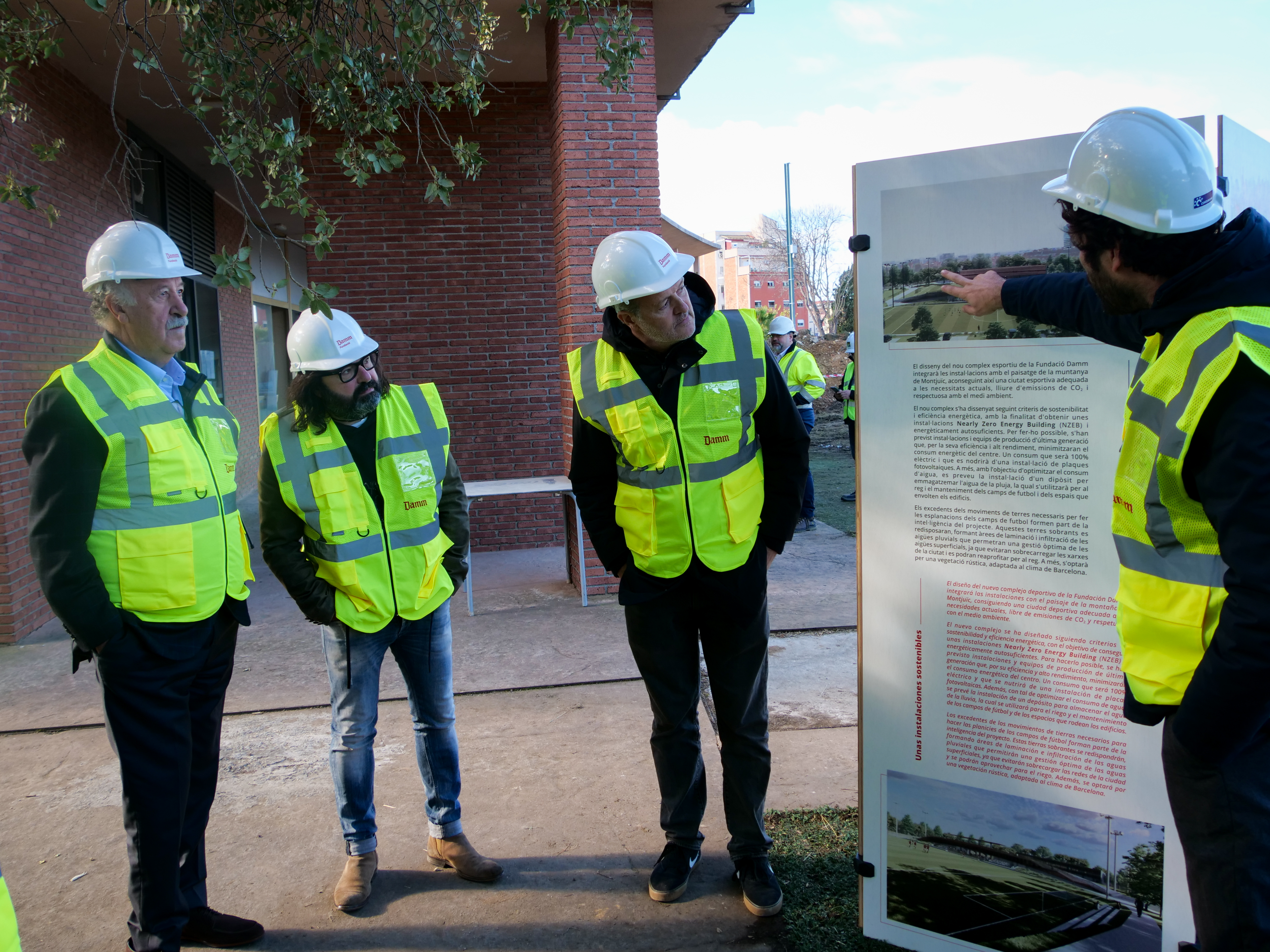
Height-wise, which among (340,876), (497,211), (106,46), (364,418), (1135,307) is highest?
(106,46)

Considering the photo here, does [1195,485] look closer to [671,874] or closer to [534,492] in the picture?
[671,874]

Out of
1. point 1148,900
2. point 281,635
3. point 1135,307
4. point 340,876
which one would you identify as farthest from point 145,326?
point 281,635

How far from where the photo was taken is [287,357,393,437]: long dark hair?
2.85 m

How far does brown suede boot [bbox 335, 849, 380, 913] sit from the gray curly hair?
191cm

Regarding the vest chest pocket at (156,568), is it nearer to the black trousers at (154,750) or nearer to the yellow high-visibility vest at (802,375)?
the black trousers at (154,750)

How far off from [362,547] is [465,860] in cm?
116

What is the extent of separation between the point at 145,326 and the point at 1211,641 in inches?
111

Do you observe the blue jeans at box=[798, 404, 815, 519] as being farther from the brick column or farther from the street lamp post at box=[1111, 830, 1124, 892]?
the street lamp post at box=[1111, 830, 1124, 892]

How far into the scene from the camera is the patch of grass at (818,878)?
106 inches

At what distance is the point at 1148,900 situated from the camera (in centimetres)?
213

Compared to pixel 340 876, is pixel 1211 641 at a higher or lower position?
higher

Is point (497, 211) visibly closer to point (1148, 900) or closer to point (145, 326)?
point (145, 326)

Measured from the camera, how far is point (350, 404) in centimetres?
289

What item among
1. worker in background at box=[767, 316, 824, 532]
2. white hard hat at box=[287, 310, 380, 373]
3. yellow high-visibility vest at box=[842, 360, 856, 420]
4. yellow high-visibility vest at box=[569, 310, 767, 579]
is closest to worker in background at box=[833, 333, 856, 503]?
yellow high-visibility vest at box=[842, 360, 856, 420]
